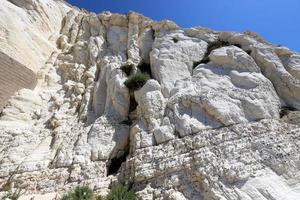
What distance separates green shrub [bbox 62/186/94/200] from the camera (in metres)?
12.1

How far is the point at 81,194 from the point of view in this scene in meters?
12.3

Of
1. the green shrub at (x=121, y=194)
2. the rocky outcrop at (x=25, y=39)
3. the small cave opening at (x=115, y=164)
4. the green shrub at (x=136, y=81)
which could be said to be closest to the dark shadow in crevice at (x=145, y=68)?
the green shrub at (x=136, y=81)

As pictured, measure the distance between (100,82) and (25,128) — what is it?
19.1 feet

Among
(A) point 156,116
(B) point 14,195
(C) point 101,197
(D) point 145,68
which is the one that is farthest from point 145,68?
(B) point 14,195

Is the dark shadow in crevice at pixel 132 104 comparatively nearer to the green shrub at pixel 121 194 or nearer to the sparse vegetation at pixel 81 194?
the sparse vegetation at pixel 81 194

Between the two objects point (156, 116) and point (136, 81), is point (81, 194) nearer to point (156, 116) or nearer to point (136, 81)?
point (156, 116)

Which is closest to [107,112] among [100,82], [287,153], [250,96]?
[100,82]

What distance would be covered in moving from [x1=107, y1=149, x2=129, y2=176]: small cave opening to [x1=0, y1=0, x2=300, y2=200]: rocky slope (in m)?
0.06

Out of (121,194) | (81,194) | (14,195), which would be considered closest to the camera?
(121,194)

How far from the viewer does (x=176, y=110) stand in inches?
595

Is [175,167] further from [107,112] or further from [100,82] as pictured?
[100,82]

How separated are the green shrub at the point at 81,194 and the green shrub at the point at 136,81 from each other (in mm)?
7243

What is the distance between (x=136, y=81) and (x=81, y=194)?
26.3 ft

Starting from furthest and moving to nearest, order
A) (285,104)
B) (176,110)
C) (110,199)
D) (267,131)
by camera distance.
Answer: (285,104)
(176,110)
(267,131)
(110,199)
